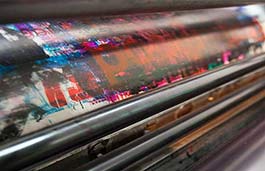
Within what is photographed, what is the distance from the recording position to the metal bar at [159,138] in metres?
0.61

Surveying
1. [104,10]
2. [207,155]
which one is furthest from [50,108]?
[207,155]

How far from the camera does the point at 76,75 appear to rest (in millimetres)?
668

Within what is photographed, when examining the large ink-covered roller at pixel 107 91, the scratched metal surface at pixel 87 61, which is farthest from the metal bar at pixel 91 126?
the scratched metal surface at pixel 87 61

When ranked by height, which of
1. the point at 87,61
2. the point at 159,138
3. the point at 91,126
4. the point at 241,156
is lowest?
the point at 241,156

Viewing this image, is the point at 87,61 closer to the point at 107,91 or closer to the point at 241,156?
the point at 107,91

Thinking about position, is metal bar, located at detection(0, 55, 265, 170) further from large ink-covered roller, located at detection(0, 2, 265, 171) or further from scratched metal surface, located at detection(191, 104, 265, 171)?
scratched metal surface, located at detection(191, 104, 265, 171)

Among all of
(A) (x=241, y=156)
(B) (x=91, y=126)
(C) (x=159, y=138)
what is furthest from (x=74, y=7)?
(A) (x=241, y=156)

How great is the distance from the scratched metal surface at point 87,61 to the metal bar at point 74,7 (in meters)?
0.12

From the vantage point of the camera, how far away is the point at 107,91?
70cm

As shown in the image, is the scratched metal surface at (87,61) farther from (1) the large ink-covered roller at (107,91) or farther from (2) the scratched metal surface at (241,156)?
(2) the scratched metal surface at (241,156)

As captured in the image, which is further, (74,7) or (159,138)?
(159,138)

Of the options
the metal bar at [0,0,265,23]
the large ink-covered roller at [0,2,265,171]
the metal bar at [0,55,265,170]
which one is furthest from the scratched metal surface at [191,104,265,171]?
the metal bar at [0,0,265,23]

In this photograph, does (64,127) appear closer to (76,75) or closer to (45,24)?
(76,75)

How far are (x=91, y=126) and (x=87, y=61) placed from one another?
0.76 ft
